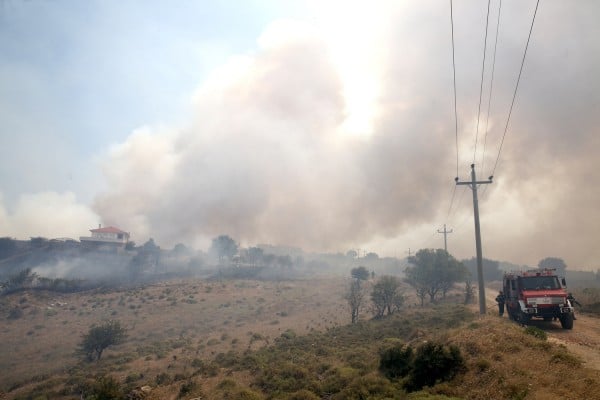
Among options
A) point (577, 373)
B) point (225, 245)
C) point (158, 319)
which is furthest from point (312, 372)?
point (225, 245)

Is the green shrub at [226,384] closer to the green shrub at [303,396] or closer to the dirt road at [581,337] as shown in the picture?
the green shrub at [303,396]

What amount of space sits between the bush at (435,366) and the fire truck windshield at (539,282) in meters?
12.0

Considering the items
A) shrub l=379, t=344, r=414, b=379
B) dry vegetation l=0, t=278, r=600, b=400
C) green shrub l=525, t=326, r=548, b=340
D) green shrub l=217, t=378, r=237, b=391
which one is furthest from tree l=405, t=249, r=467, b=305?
green shrub l=217, t=378, r=237, b=391

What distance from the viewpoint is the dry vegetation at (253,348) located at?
1300 cm

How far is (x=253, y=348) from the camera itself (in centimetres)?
3812

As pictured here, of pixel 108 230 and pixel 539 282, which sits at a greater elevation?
pixel 108 230

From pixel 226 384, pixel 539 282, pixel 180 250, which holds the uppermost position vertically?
pixel 180 250

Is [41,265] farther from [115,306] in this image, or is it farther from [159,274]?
[115,306]

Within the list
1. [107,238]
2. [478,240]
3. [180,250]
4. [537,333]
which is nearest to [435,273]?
[478,240]

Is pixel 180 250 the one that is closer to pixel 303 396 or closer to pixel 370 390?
pixel 303 396

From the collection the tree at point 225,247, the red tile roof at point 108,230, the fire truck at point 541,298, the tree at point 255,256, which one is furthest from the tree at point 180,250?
the fire truck at point 541,298

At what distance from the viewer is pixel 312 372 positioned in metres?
21.6

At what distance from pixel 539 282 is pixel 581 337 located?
4.19 metres

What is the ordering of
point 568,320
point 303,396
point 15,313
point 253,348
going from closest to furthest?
point 303,396, point 568,320, point 253,348, point 15,313
